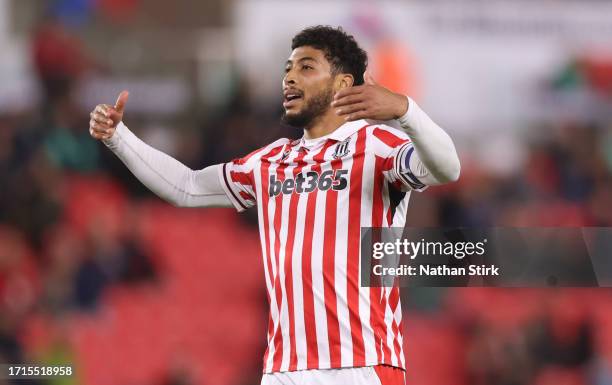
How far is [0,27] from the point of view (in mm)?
11359

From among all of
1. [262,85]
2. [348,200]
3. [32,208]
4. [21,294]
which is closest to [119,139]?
[348,200]

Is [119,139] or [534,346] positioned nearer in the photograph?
[119,139]

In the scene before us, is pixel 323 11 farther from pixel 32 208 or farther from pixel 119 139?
pixel 119 139

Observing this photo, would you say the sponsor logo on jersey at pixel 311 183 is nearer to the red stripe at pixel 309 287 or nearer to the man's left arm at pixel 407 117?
the red stripe at pixel 309 287

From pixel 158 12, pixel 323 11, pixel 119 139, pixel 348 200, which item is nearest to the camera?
pixel 348 200

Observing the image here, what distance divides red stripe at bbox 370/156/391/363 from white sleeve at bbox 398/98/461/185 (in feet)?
0.84

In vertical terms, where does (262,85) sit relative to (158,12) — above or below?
below

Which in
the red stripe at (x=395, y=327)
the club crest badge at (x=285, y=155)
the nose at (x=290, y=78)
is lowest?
the red stripe at (x=395, y=327)

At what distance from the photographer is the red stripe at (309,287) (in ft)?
12.7

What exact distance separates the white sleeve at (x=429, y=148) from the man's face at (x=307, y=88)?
0.59m

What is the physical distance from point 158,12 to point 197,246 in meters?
3.47

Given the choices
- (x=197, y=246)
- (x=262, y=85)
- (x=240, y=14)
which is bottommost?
(x=197, y=246)

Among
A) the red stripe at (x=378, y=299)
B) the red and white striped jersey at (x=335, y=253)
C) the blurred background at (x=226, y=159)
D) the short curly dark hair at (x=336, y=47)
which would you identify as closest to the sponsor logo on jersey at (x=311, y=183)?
the red and white striped jersey at (x=335, y=253)

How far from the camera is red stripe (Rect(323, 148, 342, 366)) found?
385 cm
